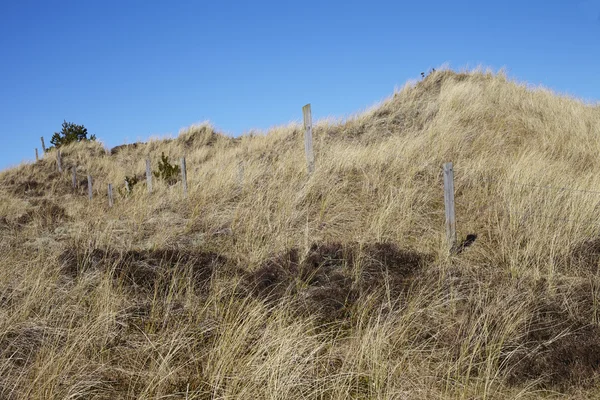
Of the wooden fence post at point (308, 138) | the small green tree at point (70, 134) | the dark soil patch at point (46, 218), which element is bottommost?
the dark soil patch at point (46, 218)

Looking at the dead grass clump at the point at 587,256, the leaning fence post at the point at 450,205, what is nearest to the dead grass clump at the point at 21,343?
the leaning fence post at the point at 450,205

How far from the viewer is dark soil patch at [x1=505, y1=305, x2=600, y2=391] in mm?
3480

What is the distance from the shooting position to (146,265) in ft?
19.4

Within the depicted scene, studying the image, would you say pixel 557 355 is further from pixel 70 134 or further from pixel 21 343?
pixel 70 134

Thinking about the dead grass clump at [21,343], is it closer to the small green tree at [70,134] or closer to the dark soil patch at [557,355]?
the dark soil patch at [557,355]

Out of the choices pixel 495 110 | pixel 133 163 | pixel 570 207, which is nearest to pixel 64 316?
pixel 570 207

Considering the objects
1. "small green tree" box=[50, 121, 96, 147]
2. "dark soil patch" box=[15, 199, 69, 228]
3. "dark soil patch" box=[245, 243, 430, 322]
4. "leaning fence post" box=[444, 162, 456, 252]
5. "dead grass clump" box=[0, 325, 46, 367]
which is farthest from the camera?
"small green tree" box=[50, 121, 96, 147]

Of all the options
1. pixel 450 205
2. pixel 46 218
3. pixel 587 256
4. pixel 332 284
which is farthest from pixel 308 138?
pixel 46 218

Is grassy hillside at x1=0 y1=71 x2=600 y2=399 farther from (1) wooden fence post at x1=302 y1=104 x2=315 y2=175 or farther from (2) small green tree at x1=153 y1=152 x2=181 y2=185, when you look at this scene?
(2) small green tree at x1=153 y1=152 x2=181 y2=185

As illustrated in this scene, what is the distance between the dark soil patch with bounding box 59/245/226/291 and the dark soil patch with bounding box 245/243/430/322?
72cm

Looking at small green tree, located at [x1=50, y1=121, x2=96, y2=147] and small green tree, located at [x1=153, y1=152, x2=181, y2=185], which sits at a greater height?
small green tree, located at [x1=50, y1=121, x2=96, y2=147]

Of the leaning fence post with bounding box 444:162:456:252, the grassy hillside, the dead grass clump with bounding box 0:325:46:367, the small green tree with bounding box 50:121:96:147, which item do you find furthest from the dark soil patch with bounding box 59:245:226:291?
the small green tree with bounding box 50:121:96:147

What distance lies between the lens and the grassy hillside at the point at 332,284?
3.31 meters

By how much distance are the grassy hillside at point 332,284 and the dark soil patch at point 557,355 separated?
20 mm
